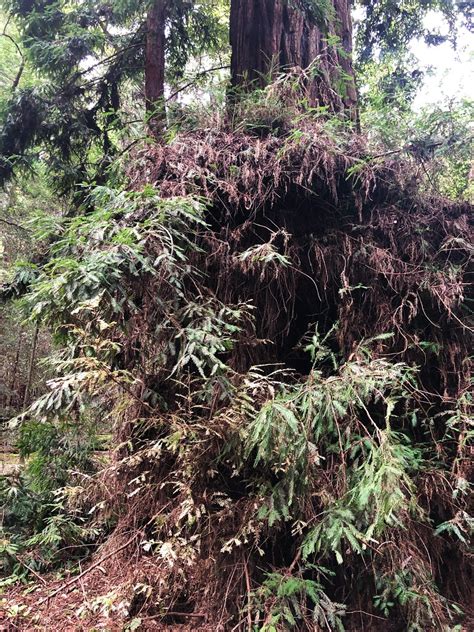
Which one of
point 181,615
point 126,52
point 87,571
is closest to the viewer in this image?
point 181,615

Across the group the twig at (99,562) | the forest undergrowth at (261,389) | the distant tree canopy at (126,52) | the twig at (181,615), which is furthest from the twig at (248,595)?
the distant tree canopy at (126,52)

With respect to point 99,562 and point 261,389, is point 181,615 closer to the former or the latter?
point 99,562

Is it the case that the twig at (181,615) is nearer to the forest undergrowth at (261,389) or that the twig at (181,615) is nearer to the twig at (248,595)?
the forest undergrowth at (261,389)

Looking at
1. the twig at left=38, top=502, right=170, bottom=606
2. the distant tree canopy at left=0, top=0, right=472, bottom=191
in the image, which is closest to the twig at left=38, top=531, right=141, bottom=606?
the twig at left=38, top=502, right=170, bottom=606

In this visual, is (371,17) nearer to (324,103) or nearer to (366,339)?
(324,103)

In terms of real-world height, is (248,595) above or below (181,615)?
above

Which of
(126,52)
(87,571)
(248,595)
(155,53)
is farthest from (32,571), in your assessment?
(126,52)

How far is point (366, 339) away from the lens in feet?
12.6

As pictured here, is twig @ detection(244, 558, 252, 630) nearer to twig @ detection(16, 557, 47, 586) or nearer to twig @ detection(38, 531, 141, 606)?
twig @ detection(38, 531, 141, 606)

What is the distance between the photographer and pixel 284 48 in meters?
5.15

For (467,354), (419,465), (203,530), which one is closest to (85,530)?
(203,530)

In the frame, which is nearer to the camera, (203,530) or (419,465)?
(203,530)

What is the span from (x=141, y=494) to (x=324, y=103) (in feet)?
15.2

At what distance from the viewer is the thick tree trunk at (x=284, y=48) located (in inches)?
197
